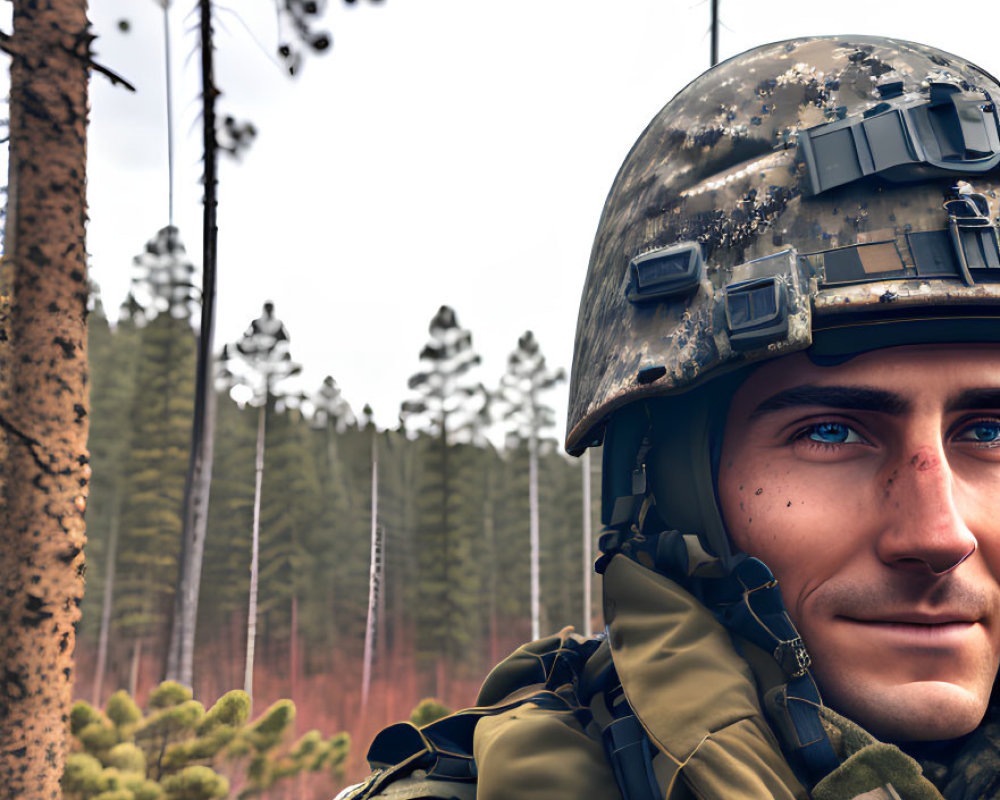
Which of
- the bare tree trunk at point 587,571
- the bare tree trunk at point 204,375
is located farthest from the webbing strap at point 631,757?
the bare tree trunk at point 587,571

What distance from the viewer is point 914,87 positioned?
2156 mm

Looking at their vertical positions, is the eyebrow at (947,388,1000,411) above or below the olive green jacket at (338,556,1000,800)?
above

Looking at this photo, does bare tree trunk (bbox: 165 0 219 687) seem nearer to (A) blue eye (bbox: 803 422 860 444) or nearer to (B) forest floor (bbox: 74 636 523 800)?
(A) blue eye (bbox: 803 422 860 444)

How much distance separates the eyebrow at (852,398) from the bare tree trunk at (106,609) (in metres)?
39.0

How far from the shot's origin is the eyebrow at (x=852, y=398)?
A: 180 centimetres

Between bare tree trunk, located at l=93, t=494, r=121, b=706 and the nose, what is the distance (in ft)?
128

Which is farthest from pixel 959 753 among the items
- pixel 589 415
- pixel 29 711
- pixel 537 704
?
pixel 29 711

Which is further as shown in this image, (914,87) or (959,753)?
(914,87)

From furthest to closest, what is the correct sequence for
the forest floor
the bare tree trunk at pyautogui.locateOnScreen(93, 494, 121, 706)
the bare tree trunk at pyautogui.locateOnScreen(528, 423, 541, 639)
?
the bare tree trunk at pyautogui.locateOnScreen(93, 494, 121, 706) < the bare tree trunk at pyautogui.locateOnScreen(528, 423, 541, 639) < the forest floor

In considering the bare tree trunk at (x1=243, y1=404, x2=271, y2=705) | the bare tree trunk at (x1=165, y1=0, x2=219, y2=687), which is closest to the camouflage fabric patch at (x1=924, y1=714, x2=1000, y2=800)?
the bare tree trunk at (x1=165, y1=0, x2=219, y2=687)

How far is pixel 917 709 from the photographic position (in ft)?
5.65

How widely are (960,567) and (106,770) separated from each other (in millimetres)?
6651

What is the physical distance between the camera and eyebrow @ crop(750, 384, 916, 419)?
1.80 meters

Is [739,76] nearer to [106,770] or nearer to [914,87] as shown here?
[914,87]
